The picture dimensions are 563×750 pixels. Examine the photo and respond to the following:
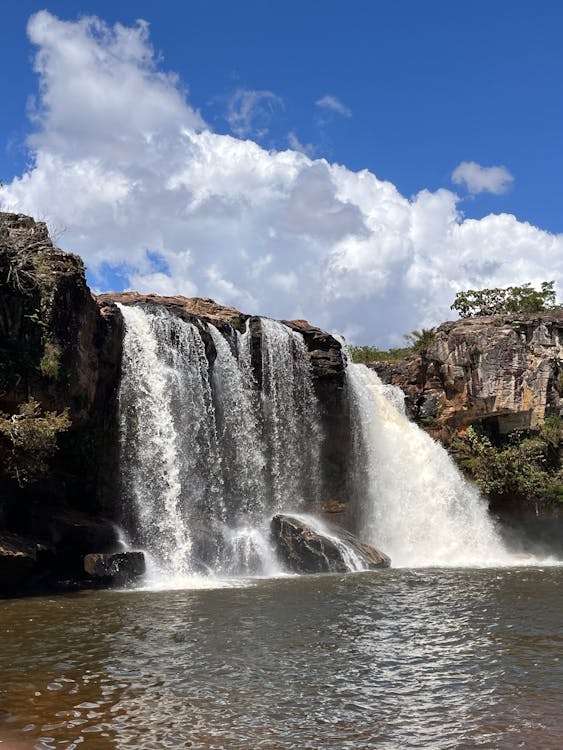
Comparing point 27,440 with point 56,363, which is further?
point 56,363

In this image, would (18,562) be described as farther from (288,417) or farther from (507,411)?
(507,411)

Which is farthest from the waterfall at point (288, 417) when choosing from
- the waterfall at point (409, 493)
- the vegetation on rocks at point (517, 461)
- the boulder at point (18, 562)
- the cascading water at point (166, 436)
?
the boulder at point (18, 562)

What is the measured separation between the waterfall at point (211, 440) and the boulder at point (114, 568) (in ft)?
5.56

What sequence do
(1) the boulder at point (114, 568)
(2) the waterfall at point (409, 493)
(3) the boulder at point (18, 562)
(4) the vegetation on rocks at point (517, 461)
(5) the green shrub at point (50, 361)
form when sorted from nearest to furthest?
(3) the boulder at point (18, 562) < (1) the boulder at point (114, 568) < (5) the green shrub at point (50, 361) < (2) the waterfall at point (409, 493) < (4) the vegetation on rocks at point (517, 461)

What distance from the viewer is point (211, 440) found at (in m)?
27.4

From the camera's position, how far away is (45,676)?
9797 millimetres

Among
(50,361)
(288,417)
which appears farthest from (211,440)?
(50,361)

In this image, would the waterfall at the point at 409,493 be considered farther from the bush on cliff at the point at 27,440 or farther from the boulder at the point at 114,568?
the bush on cliff at the point at 27,440

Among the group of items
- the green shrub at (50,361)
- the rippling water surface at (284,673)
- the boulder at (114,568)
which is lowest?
the rippling water surface at (284,673)

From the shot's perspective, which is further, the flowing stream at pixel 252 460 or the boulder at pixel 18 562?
the flowing stream at pixel 252 460

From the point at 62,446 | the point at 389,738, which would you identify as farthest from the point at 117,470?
the point at 389,738

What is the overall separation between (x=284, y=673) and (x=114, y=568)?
11378 millimetres

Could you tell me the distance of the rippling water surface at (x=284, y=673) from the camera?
7.73 metres

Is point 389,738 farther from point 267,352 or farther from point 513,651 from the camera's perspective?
point 267,352
